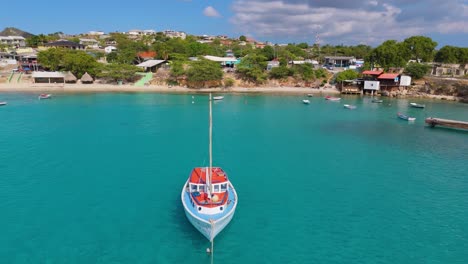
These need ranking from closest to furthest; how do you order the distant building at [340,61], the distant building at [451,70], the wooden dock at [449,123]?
1. the wooden dock at [449,123]
2. the distant building at [451,70]
3. the distant building at [340,61]

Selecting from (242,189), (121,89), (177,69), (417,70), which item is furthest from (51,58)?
(417,70)

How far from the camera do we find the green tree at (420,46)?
12538 centimetres

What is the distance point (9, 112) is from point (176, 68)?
5411 centimetres

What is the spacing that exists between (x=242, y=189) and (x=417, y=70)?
10548 cm

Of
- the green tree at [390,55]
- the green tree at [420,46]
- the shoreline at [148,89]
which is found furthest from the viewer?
the green tree at [420,46]

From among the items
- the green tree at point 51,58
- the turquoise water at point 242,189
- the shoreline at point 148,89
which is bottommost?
the turquoise water at point 242,189

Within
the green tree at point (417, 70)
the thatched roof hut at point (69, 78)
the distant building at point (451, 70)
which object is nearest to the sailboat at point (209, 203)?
the thatched roof hut at point (69, 78)

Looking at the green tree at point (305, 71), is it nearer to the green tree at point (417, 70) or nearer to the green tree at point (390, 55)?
the green tree at point (390, 55)

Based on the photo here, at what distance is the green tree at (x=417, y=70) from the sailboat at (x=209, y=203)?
4309 inches

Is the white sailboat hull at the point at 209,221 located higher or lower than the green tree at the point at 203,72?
lower

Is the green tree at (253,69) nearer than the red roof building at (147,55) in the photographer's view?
Yes

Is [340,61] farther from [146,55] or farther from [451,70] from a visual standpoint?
[146,55]

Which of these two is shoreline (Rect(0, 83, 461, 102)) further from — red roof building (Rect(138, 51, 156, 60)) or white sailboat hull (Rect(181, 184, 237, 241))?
white sailboat hull (Rect(181, 184, 237, 241))

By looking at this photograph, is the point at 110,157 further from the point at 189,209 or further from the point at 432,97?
the point at 432,97
